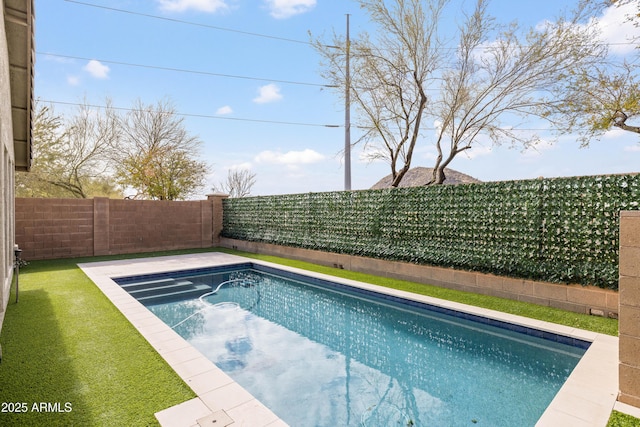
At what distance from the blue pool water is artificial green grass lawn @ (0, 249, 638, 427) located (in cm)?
81

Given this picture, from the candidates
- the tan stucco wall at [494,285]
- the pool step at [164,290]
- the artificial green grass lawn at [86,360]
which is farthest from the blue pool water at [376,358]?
the tan stucco wall at [494,285]

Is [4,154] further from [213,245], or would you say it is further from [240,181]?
[240,181]

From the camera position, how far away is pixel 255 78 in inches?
686

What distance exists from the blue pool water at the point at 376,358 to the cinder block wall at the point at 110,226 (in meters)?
6.53

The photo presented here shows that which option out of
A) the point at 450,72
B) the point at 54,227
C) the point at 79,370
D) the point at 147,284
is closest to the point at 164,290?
the point at 147,284

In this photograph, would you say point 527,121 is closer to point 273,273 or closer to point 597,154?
point 597,154

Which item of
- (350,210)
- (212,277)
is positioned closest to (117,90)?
(212,277)

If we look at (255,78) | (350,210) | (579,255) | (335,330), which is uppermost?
(255,78)

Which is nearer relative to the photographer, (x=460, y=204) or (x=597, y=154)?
(x=460, y=204)

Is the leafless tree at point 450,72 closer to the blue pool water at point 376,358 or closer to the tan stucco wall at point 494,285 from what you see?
the tan stucco wall at point 494,285

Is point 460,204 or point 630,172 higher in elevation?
point 630,172

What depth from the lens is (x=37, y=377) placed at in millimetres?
3262

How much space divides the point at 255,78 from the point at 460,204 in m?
14.0

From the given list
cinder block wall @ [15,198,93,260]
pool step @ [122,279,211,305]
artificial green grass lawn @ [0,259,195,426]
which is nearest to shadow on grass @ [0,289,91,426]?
artificial green grass lawn @ [0,259,195,426]
